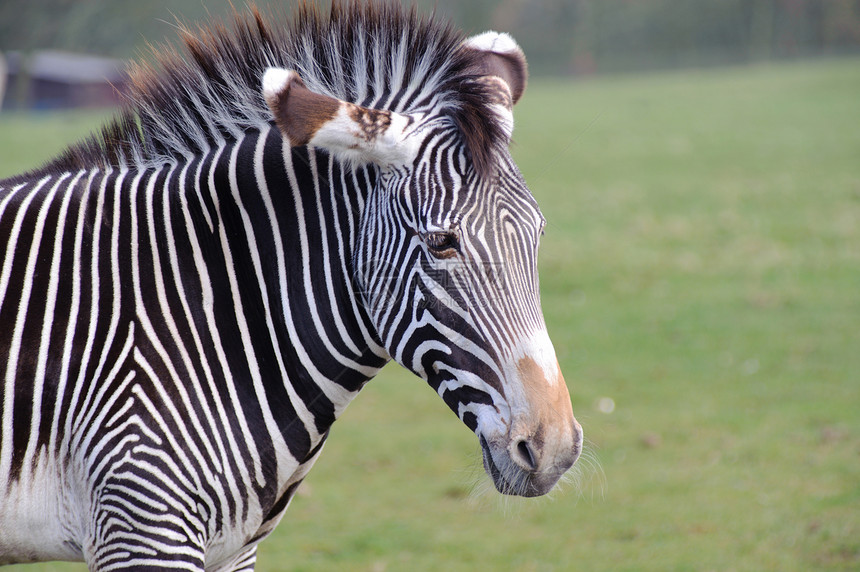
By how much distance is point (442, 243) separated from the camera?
7.30 feet

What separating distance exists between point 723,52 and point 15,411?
55.7 meters

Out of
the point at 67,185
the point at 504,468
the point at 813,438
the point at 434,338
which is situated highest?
the point at 67,185

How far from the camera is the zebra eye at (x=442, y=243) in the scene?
222cm

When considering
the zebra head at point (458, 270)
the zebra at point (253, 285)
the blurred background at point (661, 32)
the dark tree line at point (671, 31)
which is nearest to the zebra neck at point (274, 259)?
the zebra at point (253, 285)

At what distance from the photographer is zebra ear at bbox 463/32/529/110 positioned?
8.93ft

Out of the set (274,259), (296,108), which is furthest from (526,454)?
(296,108)

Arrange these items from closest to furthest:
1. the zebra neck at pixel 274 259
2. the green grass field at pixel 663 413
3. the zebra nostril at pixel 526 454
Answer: the zebra nostril at pixel 526 454 < the zebra neck at pixel 274 259 < the green grass field at pixel 663 413

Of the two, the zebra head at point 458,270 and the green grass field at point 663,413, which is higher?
the zebra head at point 458,270

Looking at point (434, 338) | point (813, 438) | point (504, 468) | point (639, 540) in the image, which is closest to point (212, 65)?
point (434, 338)

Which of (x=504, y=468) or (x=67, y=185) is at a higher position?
(x=67, y=185)

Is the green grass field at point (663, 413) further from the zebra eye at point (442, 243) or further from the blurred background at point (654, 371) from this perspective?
the zebra eye at point (442, 243)

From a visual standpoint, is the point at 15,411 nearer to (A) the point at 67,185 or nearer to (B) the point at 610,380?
(A) the point at 67,185

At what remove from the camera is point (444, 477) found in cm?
639

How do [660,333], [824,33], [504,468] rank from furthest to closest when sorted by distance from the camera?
[824,33] → [660,333] → [504,468]
